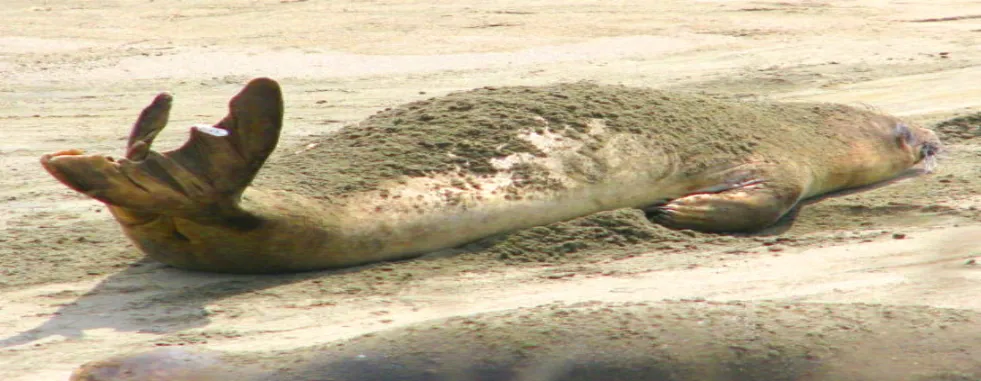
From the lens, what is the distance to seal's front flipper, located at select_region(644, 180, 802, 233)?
5781mm

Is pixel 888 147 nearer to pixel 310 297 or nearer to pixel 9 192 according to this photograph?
pixel 310 297

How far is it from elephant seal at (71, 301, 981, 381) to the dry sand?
1.53 feet

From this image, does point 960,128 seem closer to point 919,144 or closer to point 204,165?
point 919,144

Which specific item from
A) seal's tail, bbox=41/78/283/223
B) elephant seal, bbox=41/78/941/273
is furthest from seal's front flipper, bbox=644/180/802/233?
seal's tail, bbox=41/78/283/223

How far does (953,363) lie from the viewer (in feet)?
11.9

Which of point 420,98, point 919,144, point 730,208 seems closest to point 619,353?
point 730,208

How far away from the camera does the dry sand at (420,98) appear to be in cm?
465

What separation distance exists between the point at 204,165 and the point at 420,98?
5.00 metres

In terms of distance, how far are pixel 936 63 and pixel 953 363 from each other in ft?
23.7

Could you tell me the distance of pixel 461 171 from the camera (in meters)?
5.39

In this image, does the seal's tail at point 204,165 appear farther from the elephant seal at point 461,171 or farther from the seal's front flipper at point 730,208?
the seal's front flipper at point 730,208

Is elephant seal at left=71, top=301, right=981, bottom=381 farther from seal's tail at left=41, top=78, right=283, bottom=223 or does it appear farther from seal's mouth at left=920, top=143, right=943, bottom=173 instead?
seal's mouth at left=920, top=143, right=943, bottom=173

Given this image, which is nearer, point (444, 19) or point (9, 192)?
point (9, 192)

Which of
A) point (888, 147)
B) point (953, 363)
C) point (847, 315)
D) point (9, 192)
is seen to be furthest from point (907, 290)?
point (9, 192)
